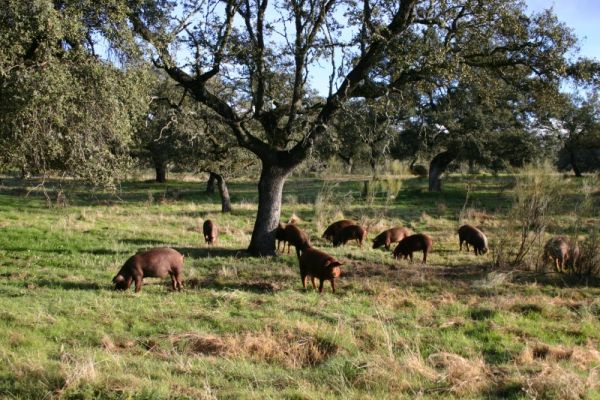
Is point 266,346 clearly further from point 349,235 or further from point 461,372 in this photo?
point 349,235

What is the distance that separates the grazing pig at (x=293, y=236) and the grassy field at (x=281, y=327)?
52 cm

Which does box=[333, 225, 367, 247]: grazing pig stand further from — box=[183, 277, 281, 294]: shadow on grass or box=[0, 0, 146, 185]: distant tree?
box=[0, 0, 146, 185]: distant tree

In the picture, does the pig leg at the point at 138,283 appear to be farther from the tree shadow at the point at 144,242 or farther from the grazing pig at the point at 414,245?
the grazing pig at the point at 414,245

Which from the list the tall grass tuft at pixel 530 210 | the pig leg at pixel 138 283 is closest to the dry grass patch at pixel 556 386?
the pig leg at pixel 138 283

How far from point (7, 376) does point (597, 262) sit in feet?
43.3

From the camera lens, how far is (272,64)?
603 inches

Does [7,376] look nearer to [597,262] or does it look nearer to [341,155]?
[597,262]

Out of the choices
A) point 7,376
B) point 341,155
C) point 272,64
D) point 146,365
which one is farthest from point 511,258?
point 341,155

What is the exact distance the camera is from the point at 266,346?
777cm

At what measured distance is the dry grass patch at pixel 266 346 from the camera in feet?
24.8

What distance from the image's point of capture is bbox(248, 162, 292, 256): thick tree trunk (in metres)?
15.8

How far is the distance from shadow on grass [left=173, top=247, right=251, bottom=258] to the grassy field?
6 centimetres

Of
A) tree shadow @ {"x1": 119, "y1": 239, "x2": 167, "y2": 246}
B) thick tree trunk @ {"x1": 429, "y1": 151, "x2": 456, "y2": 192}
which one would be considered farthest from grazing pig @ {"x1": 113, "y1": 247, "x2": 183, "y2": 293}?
thick tree trunk @ {"x1": 429, "y1": 151, "x2": 456, "y2": 192}

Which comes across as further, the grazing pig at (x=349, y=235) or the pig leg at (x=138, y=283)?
the grazing pig at (x=349, y=235)
